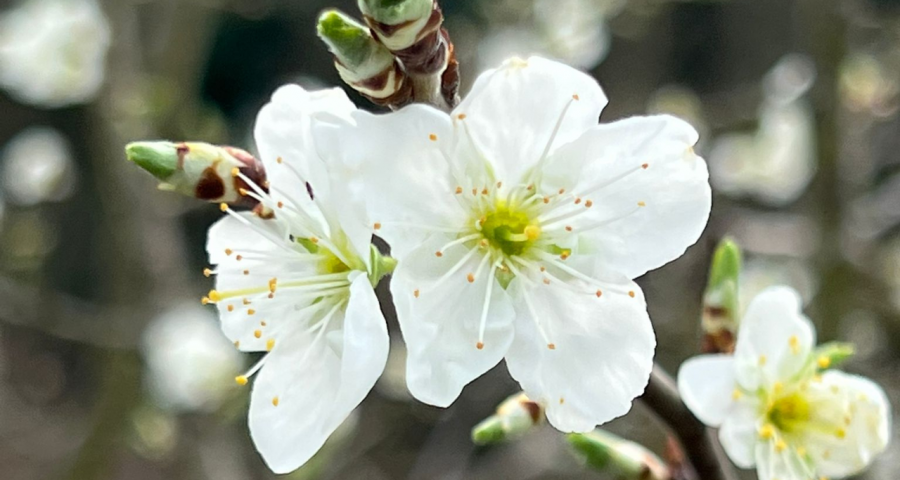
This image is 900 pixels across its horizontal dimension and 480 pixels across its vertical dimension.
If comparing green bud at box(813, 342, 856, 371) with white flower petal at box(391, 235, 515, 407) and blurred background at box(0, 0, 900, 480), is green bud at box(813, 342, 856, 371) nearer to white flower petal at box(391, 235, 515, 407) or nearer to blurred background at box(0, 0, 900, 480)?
blurred background at box(0, 0, 900, 480)

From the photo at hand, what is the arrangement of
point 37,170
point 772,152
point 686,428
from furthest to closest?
point 37,170, point 772,152, point 686,428

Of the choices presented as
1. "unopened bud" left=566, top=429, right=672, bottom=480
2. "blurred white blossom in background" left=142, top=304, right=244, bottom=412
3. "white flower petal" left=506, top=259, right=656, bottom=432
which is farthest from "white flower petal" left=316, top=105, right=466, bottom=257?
"blurred white blossom in background" left=142, top=304, right=244, bottom=412

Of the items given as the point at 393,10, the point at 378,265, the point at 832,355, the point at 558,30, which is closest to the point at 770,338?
the point at 832,355

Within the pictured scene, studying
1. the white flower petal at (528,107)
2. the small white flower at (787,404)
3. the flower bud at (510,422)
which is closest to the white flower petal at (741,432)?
the small white flower at (787,404)

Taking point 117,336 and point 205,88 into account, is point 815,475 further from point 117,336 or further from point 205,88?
point 205,88

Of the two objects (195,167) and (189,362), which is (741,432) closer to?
(195,167)

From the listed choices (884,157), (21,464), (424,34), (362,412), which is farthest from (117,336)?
(884,157)
